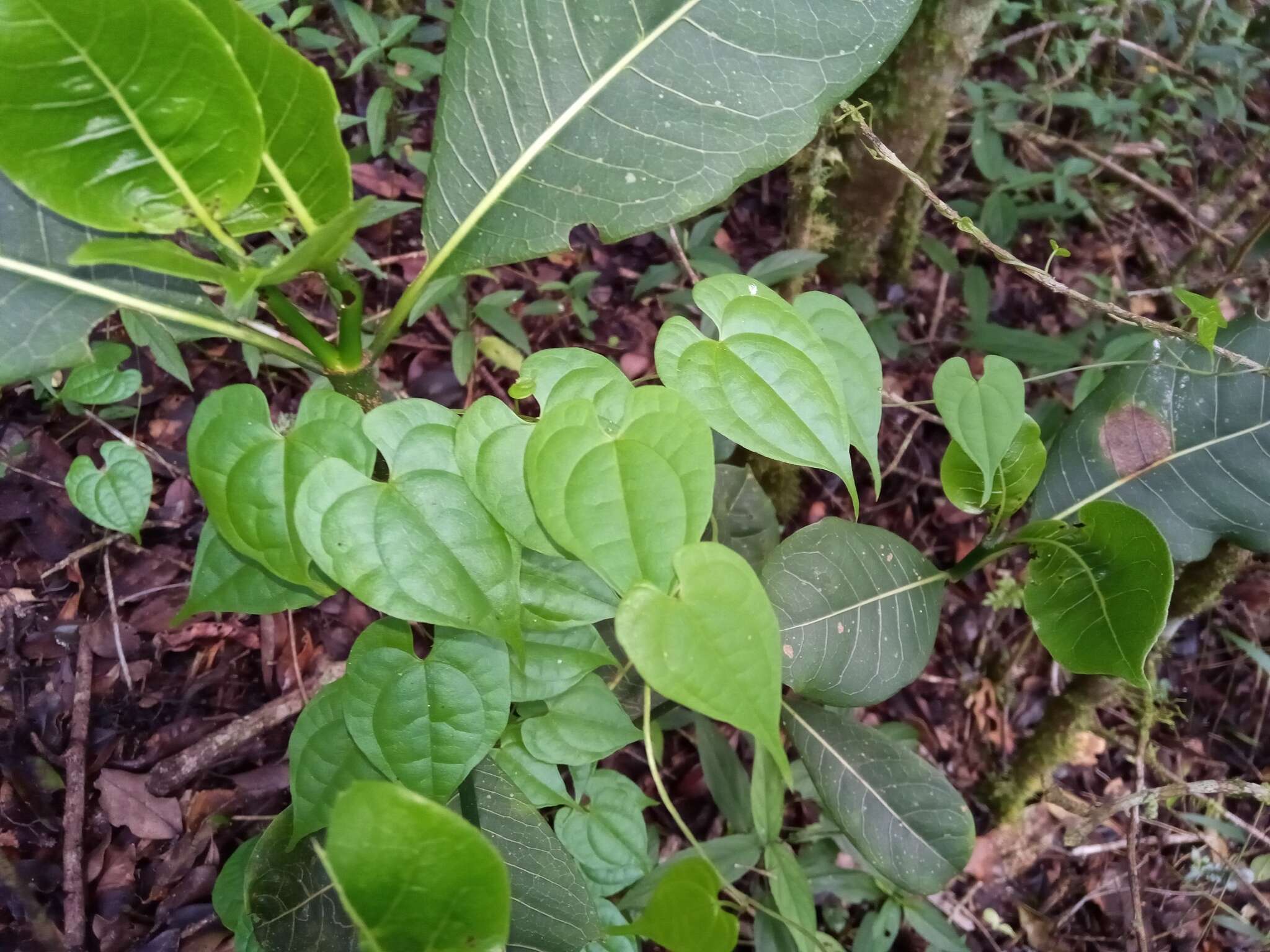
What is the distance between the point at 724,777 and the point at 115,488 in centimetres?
108

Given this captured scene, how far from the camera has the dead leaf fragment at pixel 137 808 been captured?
125 centimetres

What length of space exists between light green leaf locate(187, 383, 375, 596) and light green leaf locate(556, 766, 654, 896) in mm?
573

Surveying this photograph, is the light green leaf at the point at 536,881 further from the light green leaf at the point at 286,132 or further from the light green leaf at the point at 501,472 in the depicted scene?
the light green leaf at the point at 286,132

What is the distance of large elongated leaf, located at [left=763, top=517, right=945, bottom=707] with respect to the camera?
100cm

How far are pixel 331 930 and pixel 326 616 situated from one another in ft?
→ 2.10

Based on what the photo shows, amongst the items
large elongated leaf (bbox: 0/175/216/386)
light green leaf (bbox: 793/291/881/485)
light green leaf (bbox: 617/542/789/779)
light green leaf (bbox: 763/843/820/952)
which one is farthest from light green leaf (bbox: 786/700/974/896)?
large elongated leaf (bbox: 0/175/216/386)

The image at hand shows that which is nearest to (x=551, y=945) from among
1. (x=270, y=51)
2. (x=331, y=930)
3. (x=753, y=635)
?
(x=331, y=930)

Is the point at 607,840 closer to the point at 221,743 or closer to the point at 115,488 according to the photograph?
the point at 221,743

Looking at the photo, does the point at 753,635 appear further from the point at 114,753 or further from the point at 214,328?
Result: the point at 114,753

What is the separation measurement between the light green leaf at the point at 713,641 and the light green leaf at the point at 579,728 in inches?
16.9

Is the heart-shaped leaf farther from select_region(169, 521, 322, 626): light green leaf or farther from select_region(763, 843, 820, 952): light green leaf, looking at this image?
select_region(763, 843, 820, 952): light green leaf

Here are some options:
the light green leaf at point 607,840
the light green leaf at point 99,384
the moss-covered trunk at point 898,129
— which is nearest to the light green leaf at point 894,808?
the light green leaf at point 607,840

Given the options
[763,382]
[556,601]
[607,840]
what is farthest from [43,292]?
[607,840]

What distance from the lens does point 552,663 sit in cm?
90
